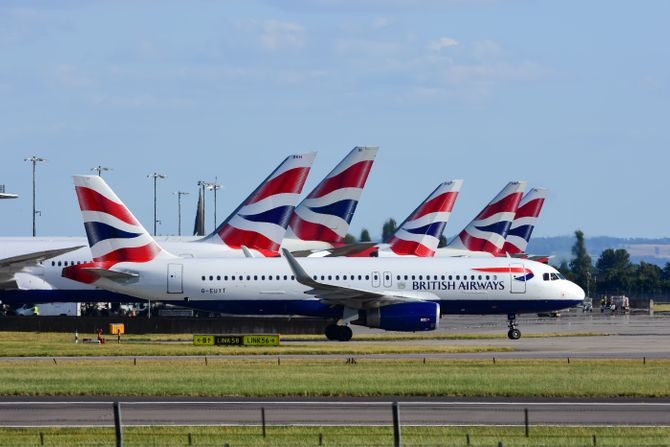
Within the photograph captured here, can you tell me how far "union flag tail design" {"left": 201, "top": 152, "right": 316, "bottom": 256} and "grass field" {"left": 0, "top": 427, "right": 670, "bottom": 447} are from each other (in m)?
41.1

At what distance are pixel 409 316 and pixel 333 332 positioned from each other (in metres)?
4.05

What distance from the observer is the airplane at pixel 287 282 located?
62.0 m

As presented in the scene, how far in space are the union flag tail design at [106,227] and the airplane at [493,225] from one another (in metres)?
43.6

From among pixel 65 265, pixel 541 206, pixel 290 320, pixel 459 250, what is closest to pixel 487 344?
pixel 290 320

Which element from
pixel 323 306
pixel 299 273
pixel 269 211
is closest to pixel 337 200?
pixel 269 211

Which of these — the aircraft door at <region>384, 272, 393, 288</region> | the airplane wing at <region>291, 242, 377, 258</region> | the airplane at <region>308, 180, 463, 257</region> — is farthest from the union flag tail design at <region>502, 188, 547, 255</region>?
the aircraft door at <region>384, 272, 393, 288</region>

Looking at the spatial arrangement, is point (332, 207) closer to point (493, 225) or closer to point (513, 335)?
point (513, 335)

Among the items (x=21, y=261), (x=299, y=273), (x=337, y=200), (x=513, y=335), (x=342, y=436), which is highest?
(x=337, y=200)

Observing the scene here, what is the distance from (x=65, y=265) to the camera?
7625 centimetres

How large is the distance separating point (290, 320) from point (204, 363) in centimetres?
2265

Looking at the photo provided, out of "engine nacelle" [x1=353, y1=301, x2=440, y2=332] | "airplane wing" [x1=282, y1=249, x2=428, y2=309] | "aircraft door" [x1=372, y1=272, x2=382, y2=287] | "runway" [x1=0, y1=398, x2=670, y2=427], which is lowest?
"runway" [x1=0, y1=398, x2=670, y2=427]

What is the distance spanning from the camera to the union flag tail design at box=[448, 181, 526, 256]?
103 m

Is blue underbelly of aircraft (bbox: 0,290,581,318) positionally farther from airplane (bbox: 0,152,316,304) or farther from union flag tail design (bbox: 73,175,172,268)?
airplane (bbox: 0,152,316,304)

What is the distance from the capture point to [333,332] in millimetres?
Result: 62375
